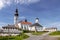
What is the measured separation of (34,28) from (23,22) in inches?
347

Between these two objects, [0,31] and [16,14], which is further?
[16,14]

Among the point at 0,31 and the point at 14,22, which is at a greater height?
the point at 14,22

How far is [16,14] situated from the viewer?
97.3 metres

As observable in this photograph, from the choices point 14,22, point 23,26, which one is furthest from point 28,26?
point 14,22

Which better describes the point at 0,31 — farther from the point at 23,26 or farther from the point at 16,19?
the point at 23,26

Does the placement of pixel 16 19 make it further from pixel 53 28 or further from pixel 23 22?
pixel 53 28

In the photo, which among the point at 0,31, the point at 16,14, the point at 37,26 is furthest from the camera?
the point at 37,26

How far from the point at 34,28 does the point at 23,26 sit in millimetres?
7887

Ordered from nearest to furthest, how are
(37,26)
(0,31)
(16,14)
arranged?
1. (0,31)
2. (16,14)
3. (37,26)

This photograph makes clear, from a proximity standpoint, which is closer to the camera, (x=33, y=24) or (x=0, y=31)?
(x=0, y=31)

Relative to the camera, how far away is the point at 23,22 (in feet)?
353

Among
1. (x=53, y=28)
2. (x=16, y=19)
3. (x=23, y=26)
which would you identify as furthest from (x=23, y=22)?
(x=53, y=28)

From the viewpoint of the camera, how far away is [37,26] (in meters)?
104

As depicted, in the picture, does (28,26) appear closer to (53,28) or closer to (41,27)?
(41,27)
